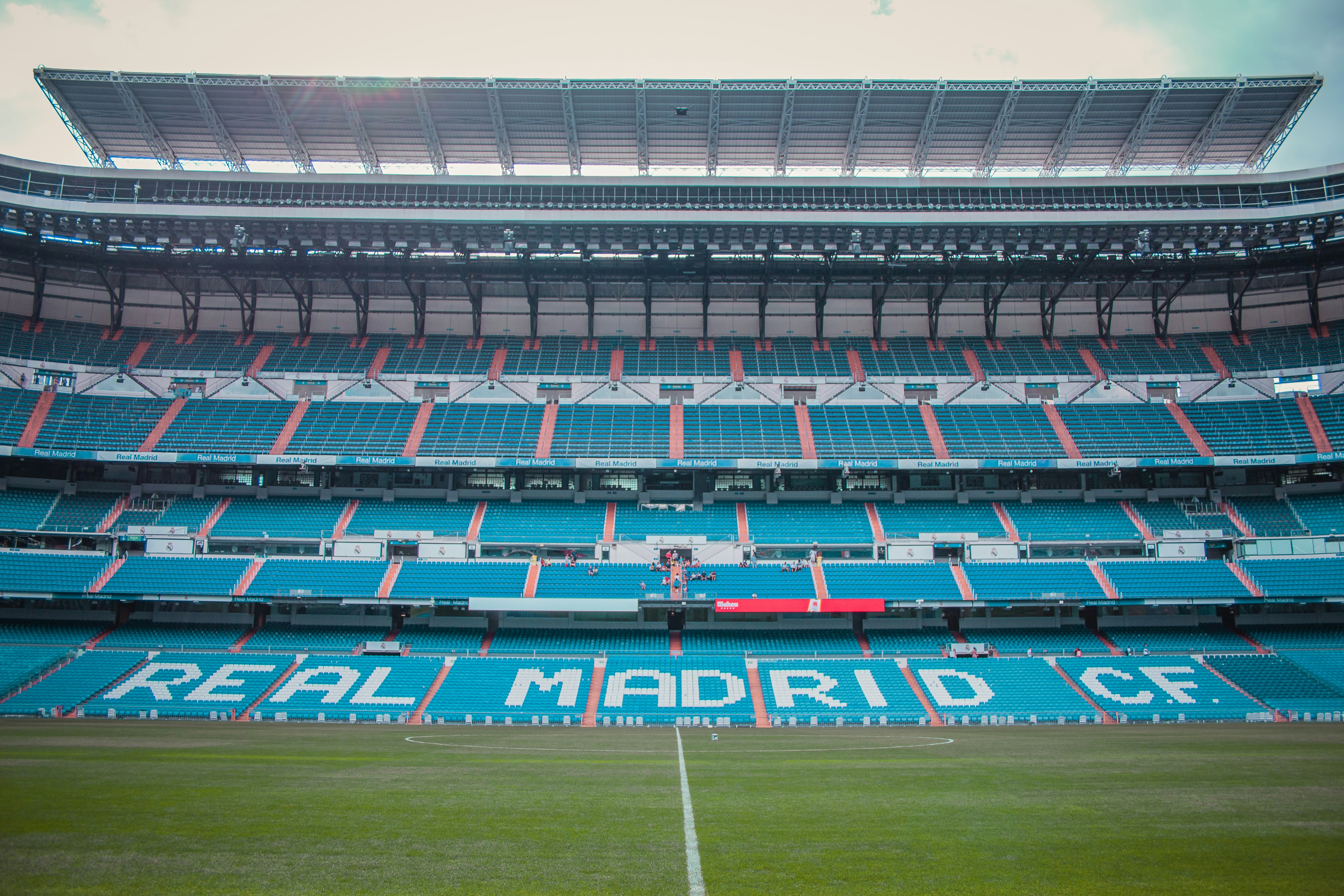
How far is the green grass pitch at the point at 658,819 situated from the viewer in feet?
34.9

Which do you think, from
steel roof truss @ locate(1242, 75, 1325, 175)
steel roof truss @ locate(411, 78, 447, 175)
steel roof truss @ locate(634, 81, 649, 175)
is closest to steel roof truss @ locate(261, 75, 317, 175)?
steel roof truss @ locate(411, 78, 447, 175)

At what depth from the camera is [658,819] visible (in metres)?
14.3

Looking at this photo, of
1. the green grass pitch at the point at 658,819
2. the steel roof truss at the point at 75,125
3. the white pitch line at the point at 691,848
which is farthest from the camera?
the steel roof truss at the point at 75,125

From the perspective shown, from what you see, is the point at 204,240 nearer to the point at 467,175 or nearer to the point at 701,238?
the point at 467,175

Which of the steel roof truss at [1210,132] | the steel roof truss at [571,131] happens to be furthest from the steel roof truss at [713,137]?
the steel roof truss at [1210,132]

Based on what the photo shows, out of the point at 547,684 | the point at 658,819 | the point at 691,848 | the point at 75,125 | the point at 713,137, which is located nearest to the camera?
the point at 691,848

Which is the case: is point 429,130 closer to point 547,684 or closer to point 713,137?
point 713,137

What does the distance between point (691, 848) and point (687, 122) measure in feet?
149

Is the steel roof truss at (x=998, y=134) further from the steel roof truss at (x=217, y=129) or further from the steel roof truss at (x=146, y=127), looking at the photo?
the steel roof truss at (x=146, y=127)

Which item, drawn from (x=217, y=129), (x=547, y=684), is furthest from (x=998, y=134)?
(x=217, y=129)

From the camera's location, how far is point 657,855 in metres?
11.8

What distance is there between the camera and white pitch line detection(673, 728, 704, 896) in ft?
34.4

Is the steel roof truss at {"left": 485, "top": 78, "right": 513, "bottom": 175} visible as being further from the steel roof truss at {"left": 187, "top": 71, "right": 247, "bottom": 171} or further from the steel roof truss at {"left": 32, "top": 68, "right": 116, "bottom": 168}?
the steel roof truss at {"left": 32, "top": 68, "right": 116, "bottom": 168}

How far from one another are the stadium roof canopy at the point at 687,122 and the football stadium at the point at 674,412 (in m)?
0.28
